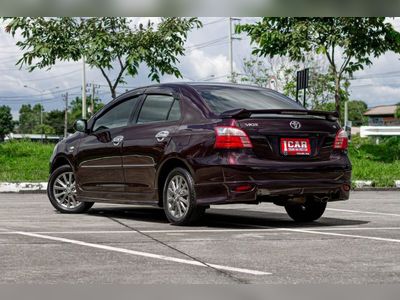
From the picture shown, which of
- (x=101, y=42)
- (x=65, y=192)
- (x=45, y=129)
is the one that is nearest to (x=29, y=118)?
(x=45, y=129)

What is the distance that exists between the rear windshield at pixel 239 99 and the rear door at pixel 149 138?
0.39 metres

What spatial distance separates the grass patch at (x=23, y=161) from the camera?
17719 millimetres

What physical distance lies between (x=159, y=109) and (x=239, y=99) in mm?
1014

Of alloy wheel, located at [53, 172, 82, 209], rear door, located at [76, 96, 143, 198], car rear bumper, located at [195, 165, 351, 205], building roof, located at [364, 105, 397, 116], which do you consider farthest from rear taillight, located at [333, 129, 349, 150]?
building roof, located at [364, 105, 397, 116]

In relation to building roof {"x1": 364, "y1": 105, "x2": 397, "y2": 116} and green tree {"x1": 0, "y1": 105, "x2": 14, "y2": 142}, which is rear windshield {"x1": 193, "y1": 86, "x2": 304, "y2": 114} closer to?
green tree {"x1": 0, "y1": 105, "x2": 14, "y2": 142}

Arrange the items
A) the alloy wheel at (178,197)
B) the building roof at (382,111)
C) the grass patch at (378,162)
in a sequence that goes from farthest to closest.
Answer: the building roof at (382,111) → the grass patch at (378,162) → the alloy wheel at (178,197)

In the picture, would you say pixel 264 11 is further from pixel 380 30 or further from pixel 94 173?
pixel 380 30

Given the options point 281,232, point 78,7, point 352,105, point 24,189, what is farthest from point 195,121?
point 352,105

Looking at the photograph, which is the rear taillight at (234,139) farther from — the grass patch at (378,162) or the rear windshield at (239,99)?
the grass patch at (378,162)

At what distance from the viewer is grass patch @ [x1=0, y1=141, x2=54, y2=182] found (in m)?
17.7

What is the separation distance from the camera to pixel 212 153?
28.0 feet

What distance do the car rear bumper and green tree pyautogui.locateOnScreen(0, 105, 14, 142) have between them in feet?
445

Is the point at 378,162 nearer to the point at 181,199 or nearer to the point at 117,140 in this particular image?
the point at 117,140

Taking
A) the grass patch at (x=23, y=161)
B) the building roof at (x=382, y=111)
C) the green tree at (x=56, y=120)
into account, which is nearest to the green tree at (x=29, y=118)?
the green tree at (x=56, y=120)
